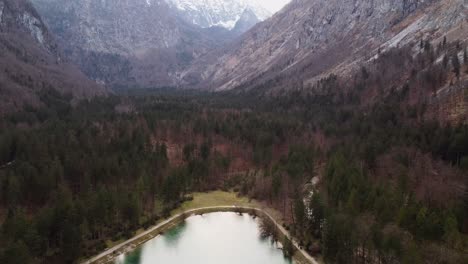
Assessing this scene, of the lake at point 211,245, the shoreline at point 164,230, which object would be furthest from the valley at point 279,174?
the lake at point 211,245

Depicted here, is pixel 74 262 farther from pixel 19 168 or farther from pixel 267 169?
pixel 267 169

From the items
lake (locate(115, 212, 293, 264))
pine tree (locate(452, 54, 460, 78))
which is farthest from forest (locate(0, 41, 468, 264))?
lake (locate(115, 212, 293, 264))

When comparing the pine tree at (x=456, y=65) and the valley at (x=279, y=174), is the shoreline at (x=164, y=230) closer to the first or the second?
the valley at (x=279, y=174)

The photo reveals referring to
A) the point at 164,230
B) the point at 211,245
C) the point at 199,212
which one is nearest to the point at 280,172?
the point at 199,212

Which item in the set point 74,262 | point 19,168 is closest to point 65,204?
point 74,262

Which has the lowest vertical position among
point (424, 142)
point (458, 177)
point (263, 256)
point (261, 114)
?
point (263, 256)

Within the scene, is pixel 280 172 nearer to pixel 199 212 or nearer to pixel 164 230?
pixel 199 212

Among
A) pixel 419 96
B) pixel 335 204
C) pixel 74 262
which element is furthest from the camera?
pixel 419 96
